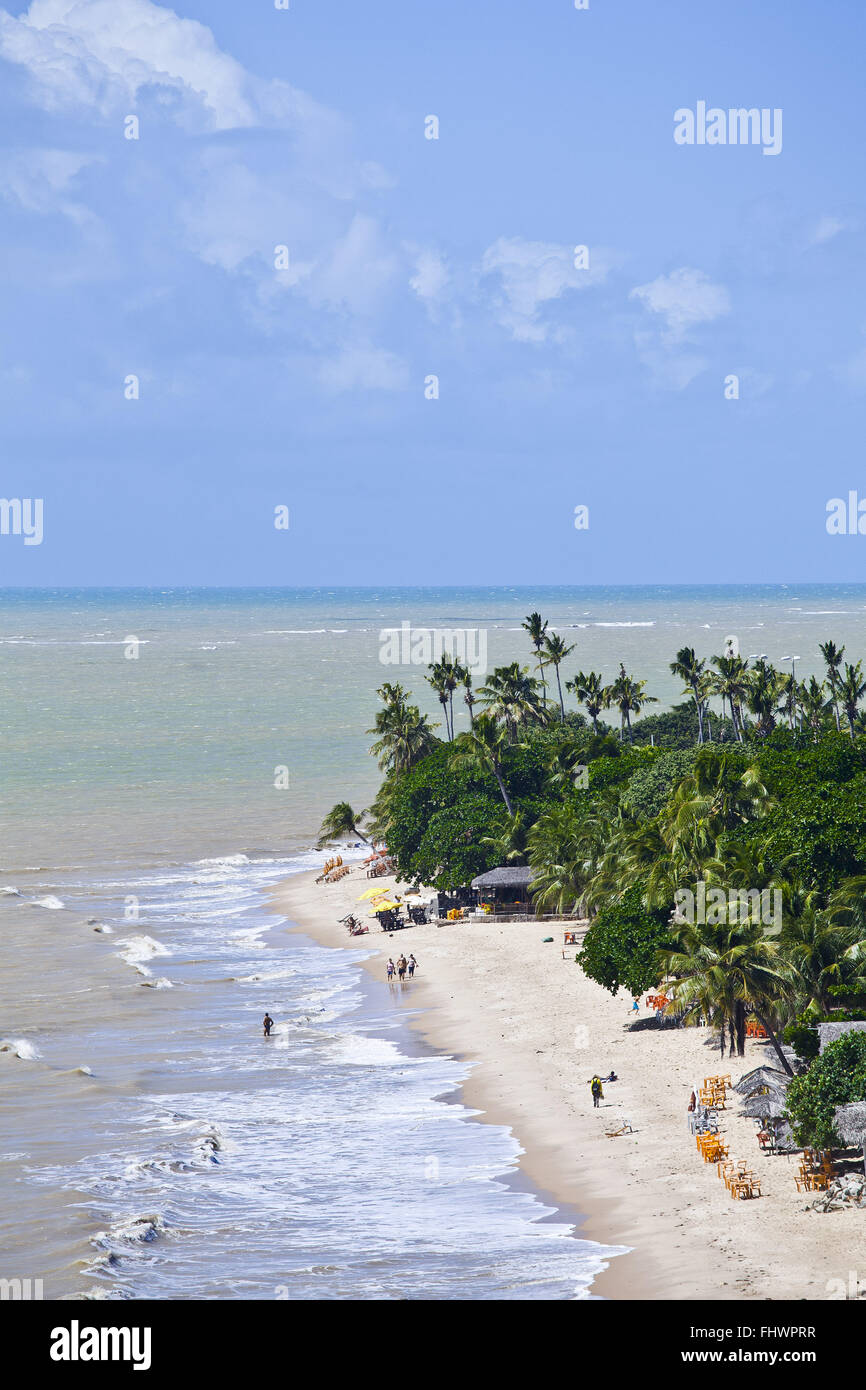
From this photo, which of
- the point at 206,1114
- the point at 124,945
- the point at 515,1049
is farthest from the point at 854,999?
the point at 124,945

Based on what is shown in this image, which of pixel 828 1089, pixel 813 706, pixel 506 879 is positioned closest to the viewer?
pixel 828 1089

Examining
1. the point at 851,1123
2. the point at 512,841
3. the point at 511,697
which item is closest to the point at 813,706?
the point at 511,697

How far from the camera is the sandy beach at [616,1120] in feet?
93.7

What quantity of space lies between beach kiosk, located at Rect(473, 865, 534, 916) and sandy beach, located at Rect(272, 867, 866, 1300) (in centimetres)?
221

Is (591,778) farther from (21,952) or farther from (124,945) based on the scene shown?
(21,952)

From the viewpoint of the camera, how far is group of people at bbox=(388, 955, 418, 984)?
5784 centimetres

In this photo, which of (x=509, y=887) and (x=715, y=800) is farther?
(x=509, y=887)

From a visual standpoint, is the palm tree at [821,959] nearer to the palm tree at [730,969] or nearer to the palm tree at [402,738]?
the palm tree at [730,969]

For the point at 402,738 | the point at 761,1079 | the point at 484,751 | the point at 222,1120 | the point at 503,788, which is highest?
the point at 402,738

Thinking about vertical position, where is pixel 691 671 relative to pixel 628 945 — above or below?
above

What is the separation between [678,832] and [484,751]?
2590 cm

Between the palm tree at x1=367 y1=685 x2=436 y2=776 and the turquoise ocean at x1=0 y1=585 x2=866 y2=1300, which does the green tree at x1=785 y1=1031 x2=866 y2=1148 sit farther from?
the palm tree at x1=367 y1=685 x2=436 y2=776

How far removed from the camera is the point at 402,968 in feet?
190

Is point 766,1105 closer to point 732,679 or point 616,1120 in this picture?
point 616,1120
